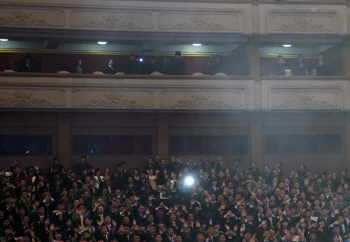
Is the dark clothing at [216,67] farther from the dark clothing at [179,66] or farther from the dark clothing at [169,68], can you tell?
the dark clothing at [169,68]

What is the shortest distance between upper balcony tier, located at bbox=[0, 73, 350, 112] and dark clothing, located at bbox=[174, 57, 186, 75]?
0.37 m

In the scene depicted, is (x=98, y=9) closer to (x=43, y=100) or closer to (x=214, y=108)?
(x=43, y=100)

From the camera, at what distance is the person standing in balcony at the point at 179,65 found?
21.6 m

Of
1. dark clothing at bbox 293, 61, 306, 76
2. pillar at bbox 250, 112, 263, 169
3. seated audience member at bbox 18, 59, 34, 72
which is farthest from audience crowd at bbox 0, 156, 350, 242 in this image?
dark clothing at bbox 293, 61, 306, 76

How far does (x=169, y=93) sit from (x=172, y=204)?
4.48 m

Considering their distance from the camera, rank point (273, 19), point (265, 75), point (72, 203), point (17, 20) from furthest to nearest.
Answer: point (265, 75), point (273, 19), point (17, 20), point (72, 203)

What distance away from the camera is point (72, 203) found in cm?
1675

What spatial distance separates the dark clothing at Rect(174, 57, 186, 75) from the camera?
70.7 feet

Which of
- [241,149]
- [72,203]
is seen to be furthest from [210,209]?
[241,149]

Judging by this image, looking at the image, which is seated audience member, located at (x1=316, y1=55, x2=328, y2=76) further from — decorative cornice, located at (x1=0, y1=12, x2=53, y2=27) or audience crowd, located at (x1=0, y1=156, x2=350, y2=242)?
decorative cornice, located at (x1=0, y1=12, x2=53, y2=27)

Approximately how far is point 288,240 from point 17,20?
9641mm

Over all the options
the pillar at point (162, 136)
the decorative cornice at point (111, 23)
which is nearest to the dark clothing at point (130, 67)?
the decorative cornice at point (111, 23)

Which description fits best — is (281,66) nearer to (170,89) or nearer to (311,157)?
(311,157)

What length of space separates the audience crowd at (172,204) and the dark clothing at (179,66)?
291 centimetres
